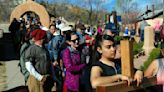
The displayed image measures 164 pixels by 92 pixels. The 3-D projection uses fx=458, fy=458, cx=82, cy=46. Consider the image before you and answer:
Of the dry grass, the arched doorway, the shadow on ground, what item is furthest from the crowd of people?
the arched doorway

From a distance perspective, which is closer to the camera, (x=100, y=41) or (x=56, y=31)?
(x=100, y=41)

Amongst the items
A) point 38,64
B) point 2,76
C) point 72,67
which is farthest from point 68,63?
point 2,76

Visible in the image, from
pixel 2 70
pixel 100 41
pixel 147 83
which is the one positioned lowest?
pixel 2 70

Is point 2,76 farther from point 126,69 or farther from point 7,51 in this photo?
point 126,69

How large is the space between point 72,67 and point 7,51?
16214mm

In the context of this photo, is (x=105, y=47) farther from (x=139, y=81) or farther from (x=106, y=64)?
(x=139, y=81)

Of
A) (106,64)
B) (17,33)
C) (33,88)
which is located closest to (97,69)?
(106,64)

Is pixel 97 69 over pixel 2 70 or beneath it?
over

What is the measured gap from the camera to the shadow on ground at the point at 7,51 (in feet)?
65.2

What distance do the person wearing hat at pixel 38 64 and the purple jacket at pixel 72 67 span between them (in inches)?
19.8

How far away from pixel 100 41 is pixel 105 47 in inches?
6.2

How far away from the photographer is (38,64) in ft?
22.0

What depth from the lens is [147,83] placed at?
3.93 m

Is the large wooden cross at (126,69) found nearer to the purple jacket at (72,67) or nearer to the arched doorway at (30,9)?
the purple jacket at (72,67)
